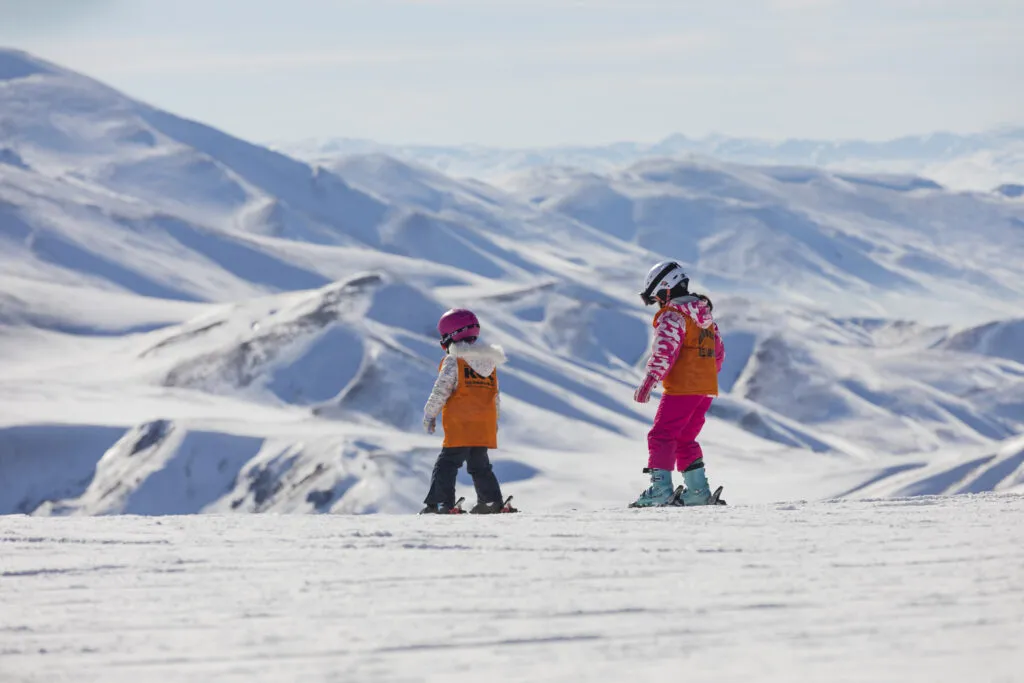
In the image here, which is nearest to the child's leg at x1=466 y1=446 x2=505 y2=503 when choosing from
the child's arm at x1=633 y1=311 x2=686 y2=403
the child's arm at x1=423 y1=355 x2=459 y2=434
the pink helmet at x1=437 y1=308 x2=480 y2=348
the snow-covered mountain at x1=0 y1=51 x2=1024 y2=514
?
the child's arm at x1=423 y1=355 x2=459 y2=434

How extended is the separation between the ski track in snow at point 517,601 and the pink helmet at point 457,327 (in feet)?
5.97

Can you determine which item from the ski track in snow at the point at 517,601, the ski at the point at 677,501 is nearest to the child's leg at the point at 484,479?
the ski at the point at 677,501

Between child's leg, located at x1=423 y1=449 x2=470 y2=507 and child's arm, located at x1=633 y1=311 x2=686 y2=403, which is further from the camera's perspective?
child's leg, located at x1=423 y1=449 x2=470 y2=507

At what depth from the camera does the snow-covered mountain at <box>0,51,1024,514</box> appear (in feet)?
103

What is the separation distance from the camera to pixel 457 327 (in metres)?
8.45

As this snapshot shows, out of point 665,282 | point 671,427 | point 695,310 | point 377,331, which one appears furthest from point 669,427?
point 377,331

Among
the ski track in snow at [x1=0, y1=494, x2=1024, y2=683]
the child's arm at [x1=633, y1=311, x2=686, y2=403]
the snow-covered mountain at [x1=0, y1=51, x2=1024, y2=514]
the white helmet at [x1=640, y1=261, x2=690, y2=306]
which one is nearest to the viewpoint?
the ski track in snow at [x1=0, y1=494, x2=1024, y2=683]

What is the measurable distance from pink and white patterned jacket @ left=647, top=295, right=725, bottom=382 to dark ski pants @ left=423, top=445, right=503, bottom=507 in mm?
1266

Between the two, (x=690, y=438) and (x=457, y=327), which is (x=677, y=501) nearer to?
(x=690, y=438)

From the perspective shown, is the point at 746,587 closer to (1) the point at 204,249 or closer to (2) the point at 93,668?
(2) the point at 93,668

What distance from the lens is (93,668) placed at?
14.0ft

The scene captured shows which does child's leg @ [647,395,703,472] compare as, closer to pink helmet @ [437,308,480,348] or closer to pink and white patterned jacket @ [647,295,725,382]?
pink and white patterned jacket @ [647,295,725,382]

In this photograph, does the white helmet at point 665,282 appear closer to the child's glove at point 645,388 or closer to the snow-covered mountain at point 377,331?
the child's glove at point 645,388

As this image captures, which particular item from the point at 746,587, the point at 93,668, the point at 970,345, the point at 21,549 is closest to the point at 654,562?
the point at 746,587
